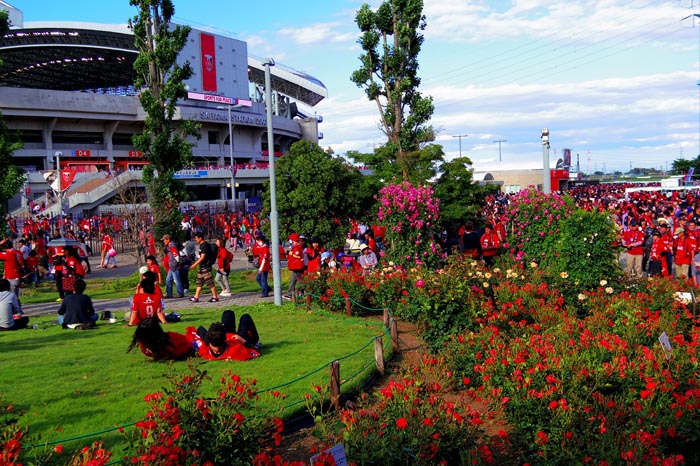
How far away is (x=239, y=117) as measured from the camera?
64.1 meters

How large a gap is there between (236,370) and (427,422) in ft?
12.4

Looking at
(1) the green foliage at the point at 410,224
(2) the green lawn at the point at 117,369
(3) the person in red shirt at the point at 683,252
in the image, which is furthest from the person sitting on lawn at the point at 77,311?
(3) the person in red shirt at the point at 683,252

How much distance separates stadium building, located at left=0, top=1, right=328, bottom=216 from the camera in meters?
53.2

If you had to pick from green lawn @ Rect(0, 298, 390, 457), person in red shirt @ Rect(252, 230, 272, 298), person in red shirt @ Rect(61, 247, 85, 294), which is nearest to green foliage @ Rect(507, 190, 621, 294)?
green lawn @ Rect(0, 298, 390, 457)

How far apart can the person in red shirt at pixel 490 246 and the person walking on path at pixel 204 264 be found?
6950 millimetres

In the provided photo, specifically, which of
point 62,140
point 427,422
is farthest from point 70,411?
point 62,140

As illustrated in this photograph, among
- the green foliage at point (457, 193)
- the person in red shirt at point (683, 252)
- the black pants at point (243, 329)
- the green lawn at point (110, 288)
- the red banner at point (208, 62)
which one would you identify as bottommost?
the green lawn at point (110, 288)

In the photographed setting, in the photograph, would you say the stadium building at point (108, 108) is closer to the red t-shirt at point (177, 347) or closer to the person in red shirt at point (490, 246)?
the person in red shirt at point (490, 246)

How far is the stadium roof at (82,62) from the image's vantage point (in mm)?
58375

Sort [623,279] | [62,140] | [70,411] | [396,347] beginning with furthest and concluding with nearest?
[62,140]
[623,279]
[396,347]
[70,411]

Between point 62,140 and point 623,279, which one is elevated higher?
point 62,140

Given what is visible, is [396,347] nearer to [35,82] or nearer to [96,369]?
[96,369]

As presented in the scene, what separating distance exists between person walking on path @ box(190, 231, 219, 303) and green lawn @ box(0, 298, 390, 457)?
90.0 inches

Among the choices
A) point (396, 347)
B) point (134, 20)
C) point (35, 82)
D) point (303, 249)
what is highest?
point (35, 82)
